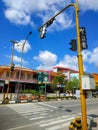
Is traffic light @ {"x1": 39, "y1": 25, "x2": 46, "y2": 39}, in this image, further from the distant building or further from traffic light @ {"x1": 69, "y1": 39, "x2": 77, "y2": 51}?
the distant building

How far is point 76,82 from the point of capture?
59031 mm

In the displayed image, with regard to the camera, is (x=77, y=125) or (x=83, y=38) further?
(x=77, y=125)

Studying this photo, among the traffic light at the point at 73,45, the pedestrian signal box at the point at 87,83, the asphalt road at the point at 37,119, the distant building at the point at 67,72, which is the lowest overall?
the asphalt road at the point at 37,119

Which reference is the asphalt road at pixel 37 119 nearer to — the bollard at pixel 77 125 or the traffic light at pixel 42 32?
the bollard at pixel 77 125

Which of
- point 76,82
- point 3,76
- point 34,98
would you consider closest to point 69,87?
point 76,82

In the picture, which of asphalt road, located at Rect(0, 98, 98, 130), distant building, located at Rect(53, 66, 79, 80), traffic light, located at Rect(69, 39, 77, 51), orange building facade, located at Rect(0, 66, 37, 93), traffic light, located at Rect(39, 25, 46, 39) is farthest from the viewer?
distant building, located at Rect(53, 66, 79, 80)

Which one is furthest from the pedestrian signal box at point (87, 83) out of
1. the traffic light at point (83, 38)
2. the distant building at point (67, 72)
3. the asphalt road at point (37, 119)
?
the distant building at point (67, 72)

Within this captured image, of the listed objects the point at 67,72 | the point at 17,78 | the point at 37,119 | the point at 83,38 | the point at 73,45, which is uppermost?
the point at 67,72

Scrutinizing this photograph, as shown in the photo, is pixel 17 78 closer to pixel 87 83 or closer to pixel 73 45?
pixel 73 45

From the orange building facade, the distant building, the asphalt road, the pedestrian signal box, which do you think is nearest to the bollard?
the pedestrian signal box

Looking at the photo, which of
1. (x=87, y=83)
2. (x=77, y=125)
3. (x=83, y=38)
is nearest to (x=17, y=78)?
(x=77, y=125)

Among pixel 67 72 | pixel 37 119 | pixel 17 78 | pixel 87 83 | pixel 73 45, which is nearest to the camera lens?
pixel 87 83

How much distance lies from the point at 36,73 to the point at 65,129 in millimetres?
47826

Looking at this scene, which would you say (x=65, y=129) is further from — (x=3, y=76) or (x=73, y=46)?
(x=3, y=76)
